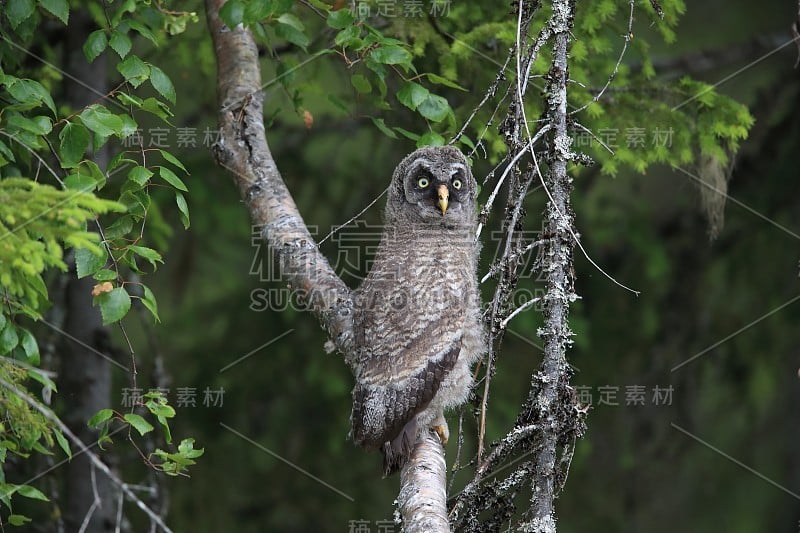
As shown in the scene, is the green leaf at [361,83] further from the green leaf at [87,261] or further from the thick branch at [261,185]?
the green leaf at [87,261]

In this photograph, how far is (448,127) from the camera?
4.05 metres

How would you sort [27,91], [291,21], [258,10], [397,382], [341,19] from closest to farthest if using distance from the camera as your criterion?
1. [27,91]
2. [258,10]
3. [341,19]
4. [397,382]
5. [291,21]

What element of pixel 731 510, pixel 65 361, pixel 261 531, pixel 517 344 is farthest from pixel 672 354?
pixel 65 361

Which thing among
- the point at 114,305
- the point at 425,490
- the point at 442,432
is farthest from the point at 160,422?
the point at 442,432

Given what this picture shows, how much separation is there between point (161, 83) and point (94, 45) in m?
0.25

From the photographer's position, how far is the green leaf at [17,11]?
9.70 ft

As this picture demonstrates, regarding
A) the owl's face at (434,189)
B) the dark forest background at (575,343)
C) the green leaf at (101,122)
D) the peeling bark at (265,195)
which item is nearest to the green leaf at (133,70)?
the green leaf at (101,122)

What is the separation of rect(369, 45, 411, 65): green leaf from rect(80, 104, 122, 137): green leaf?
0.98m

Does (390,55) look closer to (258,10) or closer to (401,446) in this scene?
(258,10)

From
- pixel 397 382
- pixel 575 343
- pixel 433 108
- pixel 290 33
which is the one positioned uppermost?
pixel 290 33

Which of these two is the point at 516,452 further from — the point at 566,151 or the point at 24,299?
the point at 24,299

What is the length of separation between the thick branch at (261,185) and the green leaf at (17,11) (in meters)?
1.19

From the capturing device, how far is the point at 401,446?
3578 mm

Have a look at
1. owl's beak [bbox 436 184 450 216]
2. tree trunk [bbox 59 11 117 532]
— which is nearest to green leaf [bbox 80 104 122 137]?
owl's beak [bbox 436 184 450 216]
